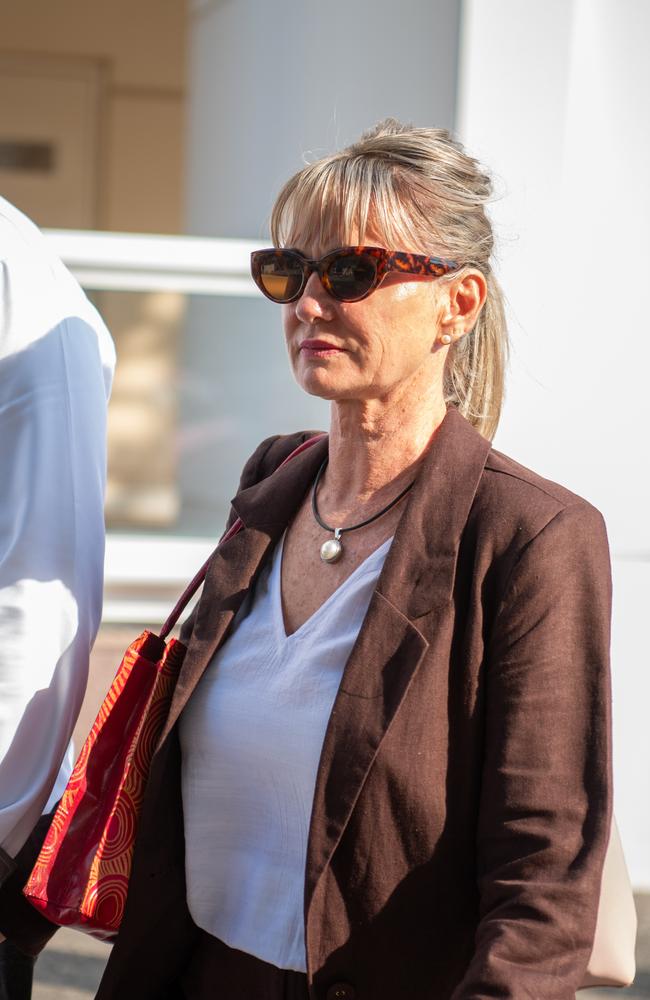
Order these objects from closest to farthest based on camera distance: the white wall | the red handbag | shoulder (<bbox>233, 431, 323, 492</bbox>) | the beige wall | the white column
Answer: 1. the red handbag
2. shoulder (<bbox>233, 431, 323, 492</bbox>)
3. the white wall
4. the white column
5. the beige wall

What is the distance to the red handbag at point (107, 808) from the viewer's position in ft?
5.98

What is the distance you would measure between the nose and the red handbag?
59cm

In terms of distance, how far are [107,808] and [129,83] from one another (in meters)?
6.81

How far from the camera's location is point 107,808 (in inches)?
73.5

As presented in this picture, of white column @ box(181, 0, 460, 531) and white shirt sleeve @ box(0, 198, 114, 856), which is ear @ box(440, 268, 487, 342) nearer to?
white shirt sleeve @ box(0, 198, 114, 856)

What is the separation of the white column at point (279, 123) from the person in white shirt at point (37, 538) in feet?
7.81

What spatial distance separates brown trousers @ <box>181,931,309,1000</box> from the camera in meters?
1.70

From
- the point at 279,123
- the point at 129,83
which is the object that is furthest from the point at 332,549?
the point at 129,83

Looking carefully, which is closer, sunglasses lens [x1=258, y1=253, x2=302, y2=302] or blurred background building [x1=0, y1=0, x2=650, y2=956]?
sunglasses lens [x1=258, y1=253, x2=302, y2=302]

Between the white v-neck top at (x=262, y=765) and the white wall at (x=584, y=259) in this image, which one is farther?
the white wall at (x=584, y=259)

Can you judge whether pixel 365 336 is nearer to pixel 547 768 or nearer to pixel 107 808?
pixel 547 768

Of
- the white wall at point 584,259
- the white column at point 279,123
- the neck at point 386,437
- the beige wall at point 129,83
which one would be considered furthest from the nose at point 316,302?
the beige wall at point 129,83

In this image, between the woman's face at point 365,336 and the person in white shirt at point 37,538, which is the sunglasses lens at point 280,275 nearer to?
the woman's face at point 365,336

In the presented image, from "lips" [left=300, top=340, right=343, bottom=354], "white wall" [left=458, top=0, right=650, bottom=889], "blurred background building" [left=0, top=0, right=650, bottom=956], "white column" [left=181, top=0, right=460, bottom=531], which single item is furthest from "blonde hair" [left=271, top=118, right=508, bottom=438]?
"white column" [left=181, top=0, right=460, bottom=531]
